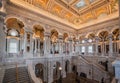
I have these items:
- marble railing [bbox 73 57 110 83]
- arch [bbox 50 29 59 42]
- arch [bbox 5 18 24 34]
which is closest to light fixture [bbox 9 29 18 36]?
arch [bbox 5 18 24 34]

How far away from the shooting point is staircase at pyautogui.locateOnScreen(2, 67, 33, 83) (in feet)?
26.4

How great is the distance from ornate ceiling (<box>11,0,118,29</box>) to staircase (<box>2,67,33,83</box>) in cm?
938

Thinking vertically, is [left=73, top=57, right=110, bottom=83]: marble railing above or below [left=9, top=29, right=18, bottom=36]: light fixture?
below

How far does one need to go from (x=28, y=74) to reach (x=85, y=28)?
16220 millimetres

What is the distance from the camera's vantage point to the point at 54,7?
53.8 ft

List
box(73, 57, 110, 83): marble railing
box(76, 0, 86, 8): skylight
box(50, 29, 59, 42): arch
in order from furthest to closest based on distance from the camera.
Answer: box(50, 29, 59, 42): arch → box(76, 0, 86, 8): skylight → box(73, 57, 110, 83): marble railing

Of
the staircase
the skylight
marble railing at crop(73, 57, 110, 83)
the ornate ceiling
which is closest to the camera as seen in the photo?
the staircase

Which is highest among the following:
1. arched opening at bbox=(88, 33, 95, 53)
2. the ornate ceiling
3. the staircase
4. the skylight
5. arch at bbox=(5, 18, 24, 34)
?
the skylight

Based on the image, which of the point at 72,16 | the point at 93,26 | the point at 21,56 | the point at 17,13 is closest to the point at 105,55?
the point at 93,26

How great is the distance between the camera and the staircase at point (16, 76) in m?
8.05

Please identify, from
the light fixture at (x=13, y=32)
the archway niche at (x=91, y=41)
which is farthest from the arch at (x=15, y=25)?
the archway niche at (x=91, y=41)

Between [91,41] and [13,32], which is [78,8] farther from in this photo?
[13,32]

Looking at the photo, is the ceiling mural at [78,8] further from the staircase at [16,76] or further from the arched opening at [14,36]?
the staircase at [16,76]

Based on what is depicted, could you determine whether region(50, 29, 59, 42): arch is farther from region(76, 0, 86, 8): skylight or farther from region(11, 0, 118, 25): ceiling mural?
region(76, 0, 86, 8): skylight
